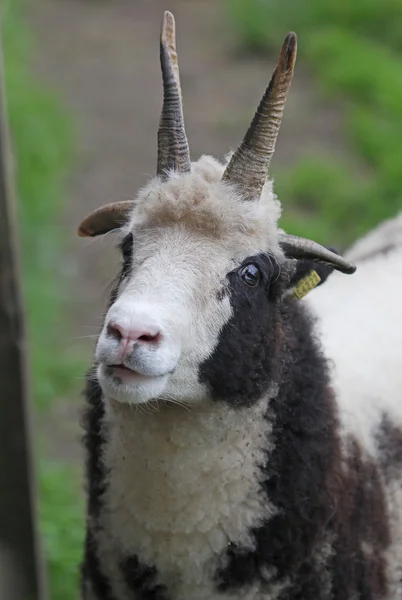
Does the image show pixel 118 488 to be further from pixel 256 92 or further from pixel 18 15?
pixel 18 15

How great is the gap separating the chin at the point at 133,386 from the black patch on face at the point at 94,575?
32.6 inches

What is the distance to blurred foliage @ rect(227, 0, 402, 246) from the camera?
24.4ft

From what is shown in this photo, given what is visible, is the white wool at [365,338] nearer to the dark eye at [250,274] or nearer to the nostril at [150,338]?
the dark eye at [250,274]

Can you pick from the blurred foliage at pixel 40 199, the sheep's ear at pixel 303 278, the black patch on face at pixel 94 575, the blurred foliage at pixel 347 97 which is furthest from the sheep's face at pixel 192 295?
the blurred foliage at pixel 347 97

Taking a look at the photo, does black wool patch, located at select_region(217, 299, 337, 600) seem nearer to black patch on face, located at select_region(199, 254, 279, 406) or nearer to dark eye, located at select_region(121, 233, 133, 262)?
black patch on face, located at select_region(199, 254, 279, 406)

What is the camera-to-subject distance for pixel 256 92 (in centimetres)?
994

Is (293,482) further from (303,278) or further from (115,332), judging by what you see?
(115,332)

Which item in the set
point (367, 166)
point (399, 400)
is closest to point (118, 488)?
point (399, 400)

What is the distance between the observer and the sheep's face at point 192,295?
2625mm

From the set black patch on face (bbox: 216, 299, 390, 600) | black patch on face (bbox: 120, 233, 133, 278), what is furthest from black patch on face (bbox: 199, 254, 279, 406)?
black patch on face (bbox: 120, 233, 133, 278)

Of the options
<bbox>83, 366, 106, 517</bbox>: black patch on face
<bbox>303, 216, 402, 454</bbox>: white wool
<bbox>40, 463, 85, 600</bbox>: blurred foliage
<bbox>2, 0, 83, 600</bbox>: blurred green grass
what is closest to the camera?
<bbox>83, 366, 106, 517</bbox>: black patch on face

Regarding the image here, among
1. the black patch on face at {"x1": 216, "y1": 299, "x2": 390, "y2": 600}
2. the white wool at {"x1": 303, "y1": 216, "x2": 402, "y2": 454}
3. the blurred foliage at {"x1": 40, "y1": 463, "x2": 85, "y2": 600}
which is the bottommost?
Result: the blurred foliage at {"x1": 40, "y1": 463, "x2": 85, "y2": 600}

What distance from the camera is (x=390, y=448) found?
3391 millimetres

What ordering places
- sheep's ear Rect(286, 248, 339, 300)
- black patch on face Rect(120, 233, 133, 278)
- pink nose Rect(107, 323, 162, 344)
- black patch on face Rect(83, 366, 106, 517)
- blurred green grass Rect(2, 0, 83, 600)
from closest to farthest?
1. pink nose Rect(107, 323, 162, 344)
2. black patch on face Rect(120, 233, 133, 278)
3. sheep's ear Rect(286, 248, 339, 300)
4. black patch on face Rect(83, 366, 106, 517)
5. blurred green grass Rect(2, 0, 83, 600)
